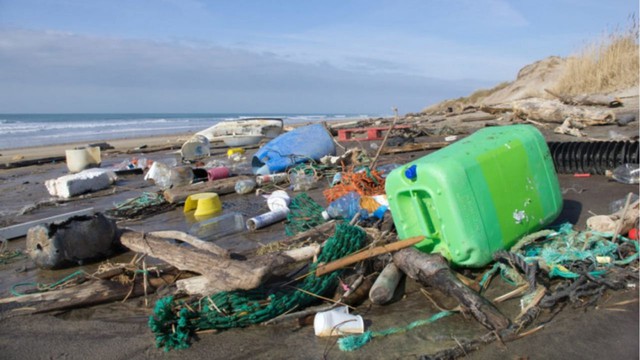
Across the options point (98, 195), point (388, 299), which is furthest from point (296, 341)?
point (98, 195)

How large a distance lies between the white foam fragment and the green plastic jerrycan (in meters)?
6.27

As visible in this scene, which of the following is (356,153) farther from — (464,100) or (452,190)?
(464,100)

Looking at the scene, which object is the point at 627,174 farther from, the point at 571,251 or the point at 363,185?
the point at 363,185

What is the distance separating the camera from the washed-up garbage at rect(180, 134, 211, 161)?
1174 cm

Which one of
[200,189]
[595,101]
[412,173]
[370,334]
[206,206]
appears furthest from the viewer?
[595,101]

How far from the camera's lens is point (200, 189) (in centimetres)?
668

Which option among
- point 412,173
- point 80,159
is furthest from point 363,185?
point 80,159

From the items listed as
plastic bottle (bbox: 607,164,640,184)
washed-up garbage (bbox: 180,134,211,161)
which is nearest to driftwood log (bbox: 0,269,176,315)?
plastic bottle (bbox: 607,164,640,184)

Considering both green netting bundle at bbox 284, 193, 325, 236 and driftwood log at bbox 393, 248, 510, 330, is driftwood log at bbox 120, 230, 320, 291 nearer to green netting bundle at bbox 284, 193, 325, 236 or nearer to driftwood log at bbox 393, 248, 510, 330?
driftwood log at bbox 393, 248, 510, 330

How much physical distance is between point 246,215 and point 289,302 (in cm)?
283

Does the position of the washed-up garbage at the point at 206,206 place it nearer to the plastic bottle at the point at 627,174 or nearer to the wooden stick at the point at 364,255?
the wooden stick at the point at 364,255

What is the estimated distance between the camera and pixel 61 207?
6.93 meters

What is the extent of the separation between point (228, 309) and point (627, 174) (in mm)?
4839

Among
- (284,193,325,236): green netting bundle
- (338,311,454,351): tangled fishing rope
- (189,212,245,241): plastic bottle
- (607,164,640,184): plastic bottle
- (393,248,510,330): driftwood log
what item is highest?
(607,164,640,184): plastic bottle
